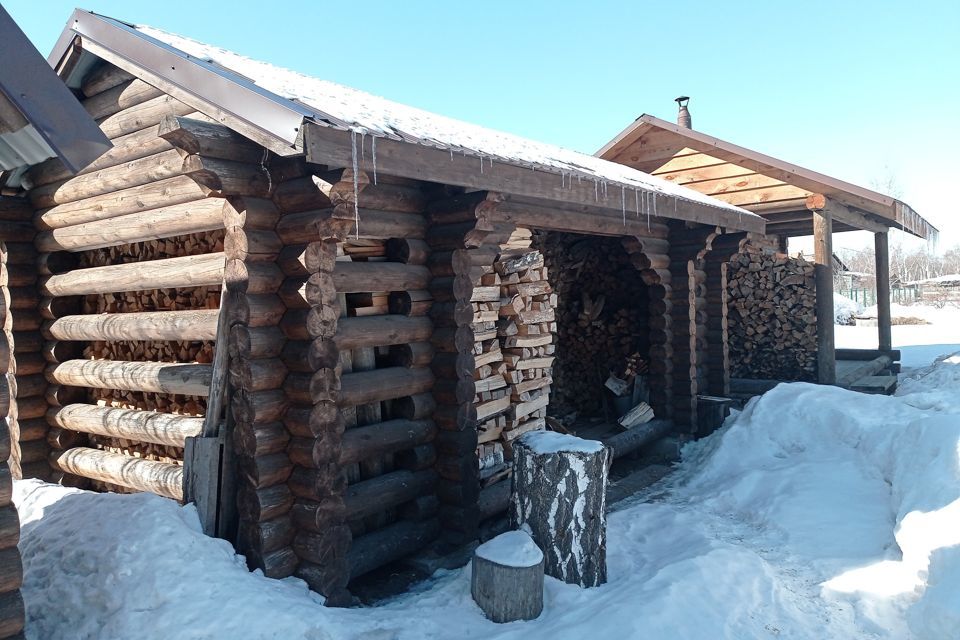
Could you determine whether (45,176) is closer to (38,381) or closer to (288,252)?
(38,381)

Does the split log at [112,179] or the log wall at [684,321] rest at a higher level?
the split log at [112,179]

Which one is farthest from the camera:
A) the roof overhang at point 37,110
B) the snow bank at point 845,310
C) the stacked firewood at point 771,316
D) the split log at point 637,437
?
the snow bank at point 845,310

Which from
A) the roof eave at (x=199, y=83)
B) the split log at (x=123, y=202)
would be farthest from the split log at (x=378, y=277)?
the roof eave at (x=199, y=83)

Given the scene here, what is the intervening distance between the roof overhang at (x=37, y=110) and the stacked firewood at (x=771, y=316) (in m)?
9.62

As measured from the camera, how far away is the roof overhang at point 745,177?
1002 centimetres

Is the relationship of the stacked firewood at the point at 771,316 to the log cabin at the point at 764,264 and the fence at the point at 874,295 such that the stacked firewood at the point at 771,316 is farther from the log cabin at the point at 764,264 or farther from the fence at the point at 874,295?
the fence at the point at 874,295

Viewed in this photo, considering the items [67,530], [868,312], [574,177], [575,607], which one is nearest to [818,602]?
[575,607]

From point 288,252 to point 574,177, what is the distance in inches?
98.9

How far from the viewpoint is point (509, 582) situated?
12.5ft

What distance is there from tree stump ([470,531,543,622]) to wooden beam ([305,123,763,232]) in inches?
91.3

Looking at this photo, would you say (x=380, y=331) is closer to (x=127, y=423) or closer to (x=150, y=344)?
(x=150, y=344)

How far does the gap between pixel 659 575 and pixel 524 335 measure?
2872 mm

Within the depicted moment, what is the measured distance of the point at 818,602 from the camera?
168 inches

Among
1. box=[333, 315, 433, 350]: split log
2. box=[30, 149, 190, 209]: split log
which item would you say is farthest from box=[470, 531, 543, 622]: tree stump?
box=[30, 149, 190, 209]: split log
